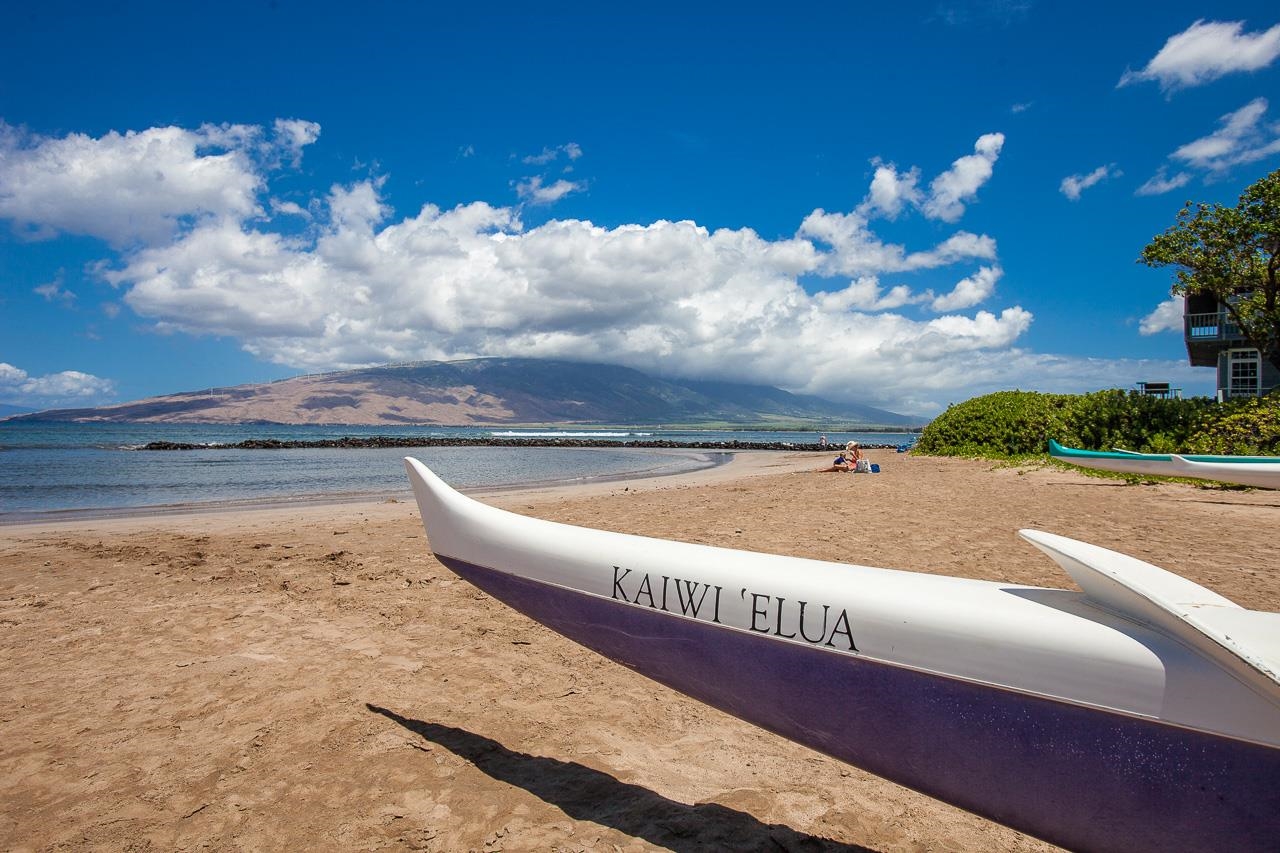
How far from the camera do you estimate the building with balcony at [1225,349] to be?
24594 mm

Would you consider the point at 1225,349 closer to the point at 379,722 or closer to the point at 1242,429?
the point at 1242,429

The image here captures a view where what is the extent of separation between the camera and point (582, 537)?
293cm

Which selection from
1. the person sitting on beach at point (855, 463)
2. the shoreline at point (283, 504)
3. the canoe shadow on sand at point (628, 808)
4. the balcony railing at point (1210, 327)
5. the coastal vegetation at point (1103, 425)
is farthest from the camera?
the balcony railing at point (1210, 327)

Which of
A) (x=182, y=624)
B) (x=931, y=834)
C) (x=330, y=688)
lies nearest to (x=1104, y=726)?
(x=931, y=834)

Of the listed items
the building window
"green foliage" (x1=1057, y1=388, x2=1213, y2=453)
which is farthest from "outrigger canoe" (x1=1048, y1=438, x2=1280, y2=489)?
the building window

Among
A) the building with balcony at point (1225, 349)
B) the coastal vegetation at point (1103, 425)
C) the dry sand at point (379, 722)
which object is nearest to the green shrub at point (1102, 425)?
the coastal vegetation at point (1103, 425)

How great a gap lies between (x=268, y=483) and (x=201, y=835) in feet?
61.0

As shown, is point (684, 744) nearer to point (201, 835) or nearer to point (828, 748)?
point (828, 748)

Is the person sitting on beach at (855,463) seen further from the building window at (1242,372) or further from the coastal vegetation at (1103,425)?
the building window at (1242,372)

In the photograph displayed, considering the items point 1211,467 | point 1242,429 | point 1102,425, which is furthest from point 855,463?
point 1211,467

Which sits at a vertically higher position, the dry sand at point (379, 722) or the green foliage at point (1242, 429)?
the green foliage at point (1242, 429)

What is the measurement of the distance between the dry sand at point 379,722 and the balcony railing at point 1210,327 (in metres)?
23.9

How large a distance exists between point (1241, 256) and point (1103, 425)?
514cm

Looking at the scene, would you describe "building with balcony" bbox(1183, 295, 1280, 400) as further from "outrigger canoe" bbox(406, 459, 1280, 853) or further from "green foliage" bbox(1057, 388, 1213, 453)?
"outrigger canoe" bbox(406, 459, 1280, 853)
